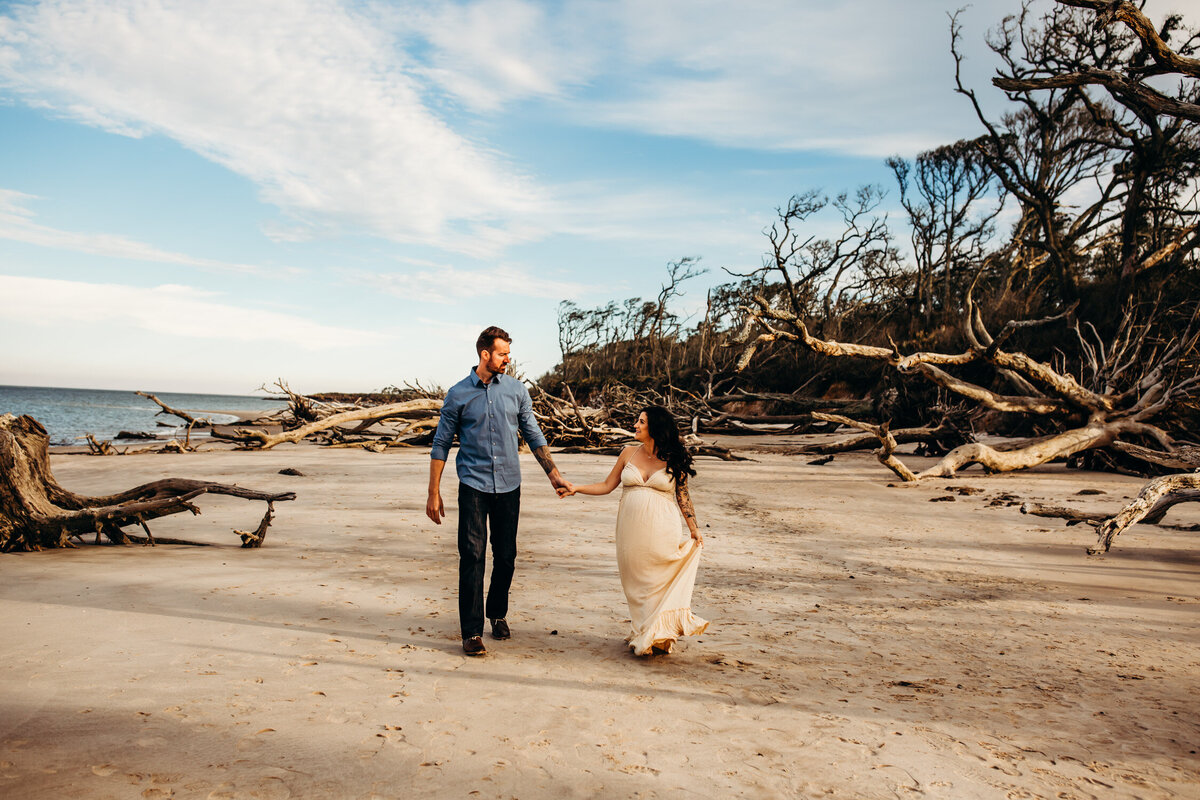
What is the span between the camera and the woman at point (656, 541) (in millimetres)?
4555

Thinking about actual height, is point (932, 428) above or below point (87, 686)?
above

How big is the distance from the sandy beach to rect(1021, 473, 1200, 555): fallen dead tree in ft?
1.17

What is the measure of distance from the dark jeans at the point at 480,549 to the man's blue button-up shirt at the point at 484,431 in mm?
88

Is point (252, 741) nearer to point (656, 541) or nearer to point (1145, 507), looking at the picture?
point (656, 541)

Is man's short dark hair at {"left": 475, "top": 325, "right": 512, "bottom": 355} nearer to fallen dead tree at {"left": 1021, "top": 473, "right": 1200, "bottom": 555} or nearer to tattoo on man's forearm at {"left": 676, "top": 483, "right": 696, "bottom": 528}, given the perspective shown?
tattoo on man's forearm at {"left": 676, "top": 483, "right": 696, "bottom": 528}

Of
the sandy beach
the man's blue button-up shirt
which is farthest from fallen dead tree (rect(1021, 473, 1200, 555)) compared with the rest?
the man's blue button-up shirt

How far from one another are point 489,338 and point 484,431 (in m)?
0.61

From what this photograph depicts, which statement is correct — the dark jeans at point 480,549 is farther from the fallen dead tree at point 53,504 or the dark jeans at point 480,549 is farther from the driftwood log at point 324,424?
the driftwood log at point 324,424

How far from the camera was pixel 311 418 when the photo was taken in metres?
21.0

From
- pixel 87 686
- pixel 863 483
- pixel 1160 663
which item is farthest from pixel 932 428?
pixel 87 686

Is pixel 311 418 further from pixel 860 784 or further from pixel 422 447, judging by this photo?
pixel 860 784

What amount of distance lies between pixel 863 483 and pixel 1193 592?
7.08 meters

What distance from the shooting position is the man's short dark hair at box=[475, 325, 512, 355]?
4.90 meters

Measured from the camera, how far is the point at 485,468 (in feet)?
15.5
